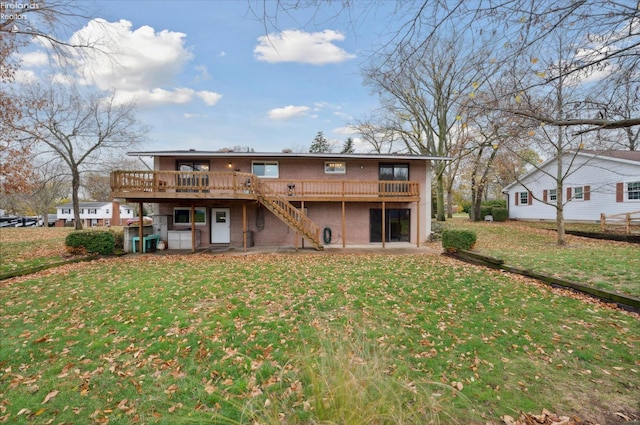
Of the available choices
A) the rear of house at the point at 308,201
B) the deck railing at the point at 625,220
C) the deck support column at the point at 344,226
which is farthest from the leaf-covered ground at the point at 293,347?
the deck railing at the point at 625,220

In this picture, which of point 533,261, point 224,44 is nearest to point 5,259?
point 224,44

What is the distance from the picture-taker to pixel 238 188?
11.9m

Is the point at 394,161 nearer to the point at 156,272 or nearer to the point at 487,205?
the point at 156,272

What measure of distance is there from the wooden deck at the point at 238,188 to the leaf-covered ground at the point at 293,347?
490cm

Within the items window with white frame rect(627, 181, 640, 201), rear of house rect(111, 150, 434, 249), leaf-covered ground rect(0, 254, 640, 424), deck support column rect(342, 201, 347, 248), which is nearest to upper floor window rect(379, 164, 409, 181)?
rear of house rect(111, 150, 434, 249)

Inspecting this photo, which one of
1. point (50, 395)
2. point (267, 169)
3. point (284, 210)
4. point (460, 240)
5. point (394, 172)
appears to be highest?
point (267, 169)

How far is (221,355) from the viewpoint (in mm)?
3727

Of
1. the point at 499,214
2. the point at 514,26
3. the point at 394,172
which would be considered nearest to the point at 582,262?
A: the point at 394,172

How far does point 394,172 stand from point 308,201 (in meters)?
5.31

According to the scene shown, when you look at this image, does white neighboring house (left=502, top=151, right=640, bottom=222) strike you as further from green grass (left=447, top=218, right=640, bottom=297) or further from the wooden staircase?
the wooden staircase

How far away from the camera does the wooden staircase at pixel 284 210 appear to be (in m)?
12.5

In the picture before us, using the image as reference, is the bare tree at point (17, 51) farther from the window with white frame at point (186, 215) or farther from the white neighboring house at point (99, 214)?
the white neighboring house at point (99, 214)

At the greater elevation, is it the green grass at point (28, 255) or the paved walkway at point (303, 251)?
the green grass at point (28, 255)

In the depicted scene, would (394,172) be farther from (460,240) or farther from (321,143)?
(321,143)
